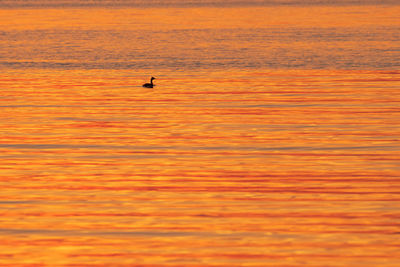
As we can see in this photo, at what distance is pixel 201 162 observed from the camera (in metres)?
12.7

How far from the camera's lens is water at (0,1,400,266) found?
8.97m

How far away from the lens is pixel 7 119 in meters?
16.9

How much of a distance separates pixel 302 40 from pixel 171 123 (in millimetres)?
21112

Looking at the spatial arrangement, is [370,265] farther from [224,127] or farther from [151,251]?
[224,127]

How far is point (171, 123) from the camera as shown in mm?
16188

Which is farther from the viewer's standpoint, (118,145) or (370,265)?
(118,145)

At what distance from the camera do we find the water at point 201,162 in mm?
8969

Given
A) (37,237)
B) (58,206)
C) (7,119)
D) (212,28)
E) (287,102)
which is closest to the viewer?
(37,237)

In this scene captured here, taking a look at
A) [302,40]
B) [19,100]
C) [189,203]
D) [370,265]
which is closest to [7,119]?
[19,100]

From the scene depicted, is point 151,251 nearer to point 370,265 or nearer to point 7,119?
point 370,265

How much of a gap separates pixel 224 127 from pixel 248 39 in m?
22.0

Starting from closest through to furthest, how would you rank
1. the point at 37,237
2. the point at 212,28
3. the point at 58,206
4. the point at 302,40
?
the point at 37,237 → the point at 58,206 → the point at 302,40 → the point at 212,28

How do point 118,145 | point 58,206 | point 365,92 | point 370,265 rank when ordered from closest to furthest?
point 370,265 → point 58,206 → point 118,145 → point 365,92

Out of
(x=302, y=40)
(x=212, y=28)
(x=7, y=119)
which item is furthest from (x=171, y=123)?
(x=212, y=28)
